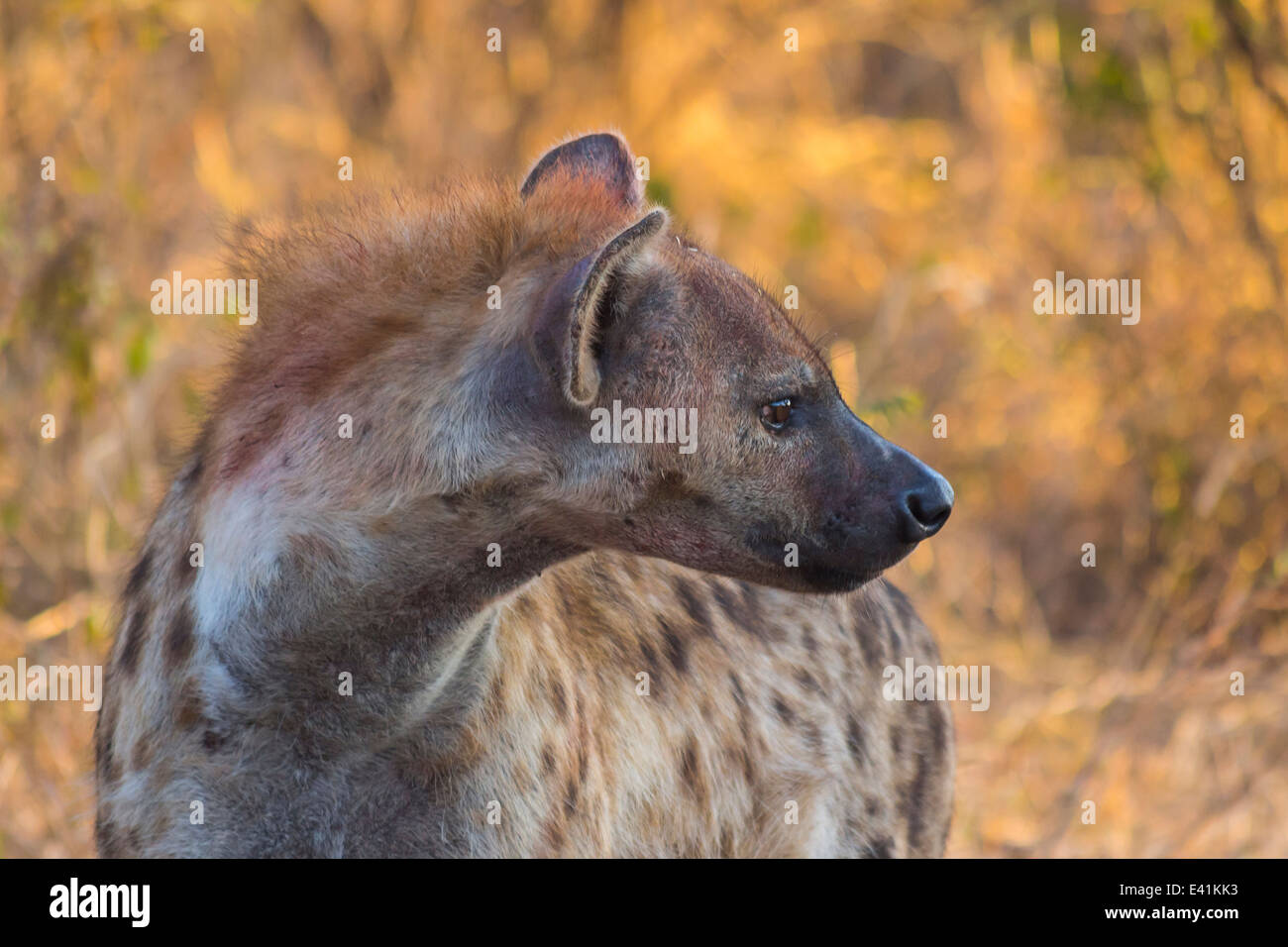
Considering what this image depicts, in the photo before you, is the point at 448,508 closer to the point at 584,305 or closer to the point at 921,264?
the point at 584,305

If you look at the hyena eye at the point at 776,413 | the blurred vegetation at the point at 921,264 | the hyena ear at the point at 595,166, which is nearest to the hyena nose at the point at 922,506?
the hyena eye at the point at 776,413

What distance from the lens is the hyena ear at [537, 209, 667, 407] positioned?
8.71 ft

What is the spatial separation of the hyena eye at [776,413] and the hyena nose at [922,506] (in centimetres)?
24

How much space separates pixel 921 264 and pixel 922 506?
443 centimetres

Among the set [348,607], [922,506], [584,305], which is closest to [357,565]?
[348,607]

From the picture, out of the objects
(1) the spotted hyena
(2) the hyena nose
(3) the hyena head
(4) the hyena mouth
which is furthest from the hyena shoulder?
(2) the hyena nose

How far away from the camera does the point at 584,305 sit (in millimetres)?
A: 2662

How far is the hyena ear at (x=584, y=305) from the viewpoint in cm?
266

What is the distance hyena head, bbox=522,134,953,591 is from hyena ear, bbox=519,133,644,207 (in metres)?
0.14

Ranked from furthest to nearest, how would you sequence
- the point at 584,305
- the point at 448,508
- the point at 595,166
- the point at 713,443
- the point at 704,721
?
the point at 704,721, the point at 595,166, the point at 713,443, the point at 448,508, the point at 584,305

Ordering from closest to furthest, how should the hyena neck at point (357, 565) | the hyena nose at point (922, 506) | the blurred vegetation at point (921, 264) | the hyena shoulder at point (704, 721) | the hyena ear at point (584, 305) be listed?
the hyena ear at point (584, 305) → the hyena neck at point (357, 565) → the hyena nose at point (922, 506) → the hyena shoulder at point (704, 721) → the blurred vegetation at point (921, 264)

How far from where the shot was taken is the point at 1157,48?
6875 mm

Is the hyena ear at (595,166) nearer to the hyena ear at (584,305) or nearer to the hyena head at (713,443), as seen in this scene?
the hyena head at (713,443)
